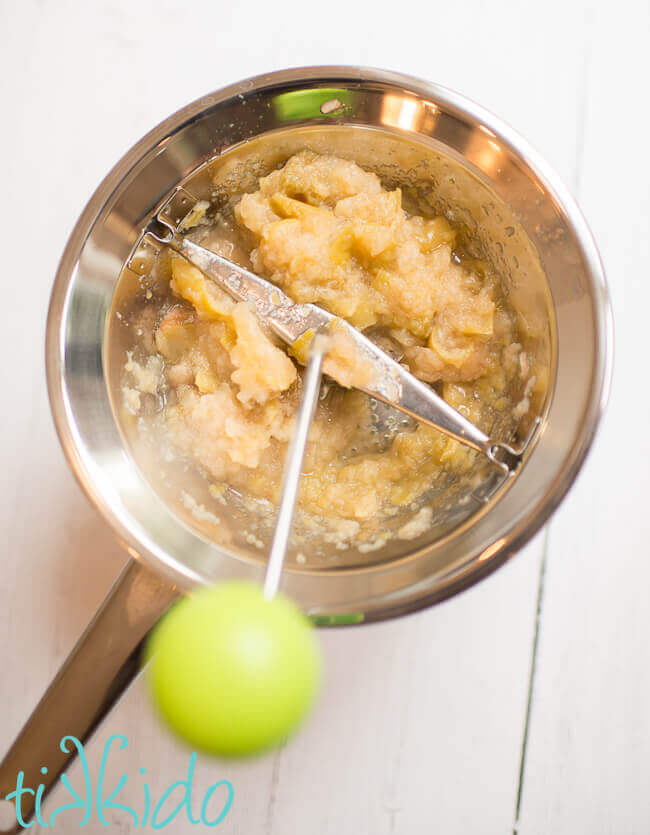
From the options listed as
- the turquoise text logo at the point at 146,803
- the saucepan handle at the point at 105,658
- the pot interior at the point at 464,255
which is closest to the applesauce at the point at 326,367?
the pot interior at the point at 464,255

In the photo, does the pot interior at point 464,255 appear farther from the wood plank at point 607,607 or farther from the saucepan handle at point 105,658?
the wood plank at point 607,607

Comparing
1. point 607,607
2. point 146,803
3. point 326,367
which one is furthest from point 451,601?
point 146,803

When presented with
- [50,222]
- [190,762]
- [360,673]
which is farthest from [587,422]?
[50,222]

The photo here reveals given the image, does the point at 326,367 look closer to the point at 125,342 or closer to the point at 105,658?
the point at 125,342

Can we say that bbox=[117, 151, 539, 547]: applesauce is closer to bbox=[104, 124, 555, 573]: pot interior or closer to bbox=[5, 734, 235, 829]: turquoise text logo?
bbox=[104, 124, 555, 573]: pot interior

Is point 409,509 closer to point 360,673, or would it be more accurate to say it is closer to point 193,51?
point 360,673
